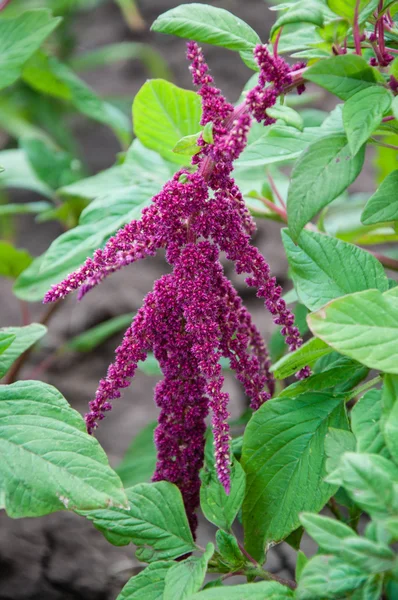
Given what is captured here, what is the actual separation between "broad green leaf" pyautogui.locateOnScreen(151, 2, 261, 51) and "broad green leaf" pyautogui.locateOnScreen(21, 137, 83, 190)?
3.01 feet

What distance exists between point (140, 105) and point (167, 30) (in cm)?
29

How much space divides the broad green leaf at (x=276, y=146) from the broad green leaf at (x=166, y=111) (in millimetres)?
140

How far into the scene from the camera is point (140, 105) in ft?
3.73

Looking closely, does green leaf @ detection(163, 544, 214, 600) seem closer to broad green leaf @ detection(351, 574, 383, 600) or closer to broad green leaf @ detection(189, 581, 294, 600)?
broad green leaf @ detection(189, 581, 294, 600)

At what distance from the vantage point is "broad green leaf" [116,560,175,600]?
0.88 meters

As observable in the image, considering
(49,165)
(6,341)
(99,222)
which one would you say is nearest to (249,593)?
(6,341)

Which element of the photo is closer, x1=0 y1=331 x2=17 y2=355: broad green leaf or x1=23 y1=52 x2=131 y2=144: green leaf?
x1=0 y1=331 x2=17 y2=355: broad green leaf

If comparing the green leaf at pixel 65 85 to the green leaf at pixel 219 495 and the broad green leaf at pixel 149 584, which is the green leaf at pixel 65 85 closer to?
the green leaf at pixel 219 495

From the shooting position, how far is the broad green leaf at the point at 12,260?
66.3 inches

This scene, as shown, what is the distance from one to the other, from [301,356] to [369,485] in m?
0.20

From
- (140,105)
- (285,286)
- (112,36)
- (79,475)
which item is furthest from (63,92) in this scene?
(112,36)

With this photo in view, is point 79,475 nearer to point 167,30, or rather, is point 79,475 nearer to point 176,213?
point 176,213

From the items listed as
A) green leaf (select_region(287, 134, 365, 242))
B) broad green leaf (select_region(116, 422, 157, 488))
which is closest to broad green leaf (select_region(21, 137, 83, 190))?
broad green leaf (select_region(116, 422, 157, 488))

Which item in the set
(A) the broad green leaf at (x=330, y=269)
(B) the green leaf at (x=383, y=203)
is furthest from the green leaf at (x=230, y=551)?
(B) the green leaf at (x=383, y=203)
